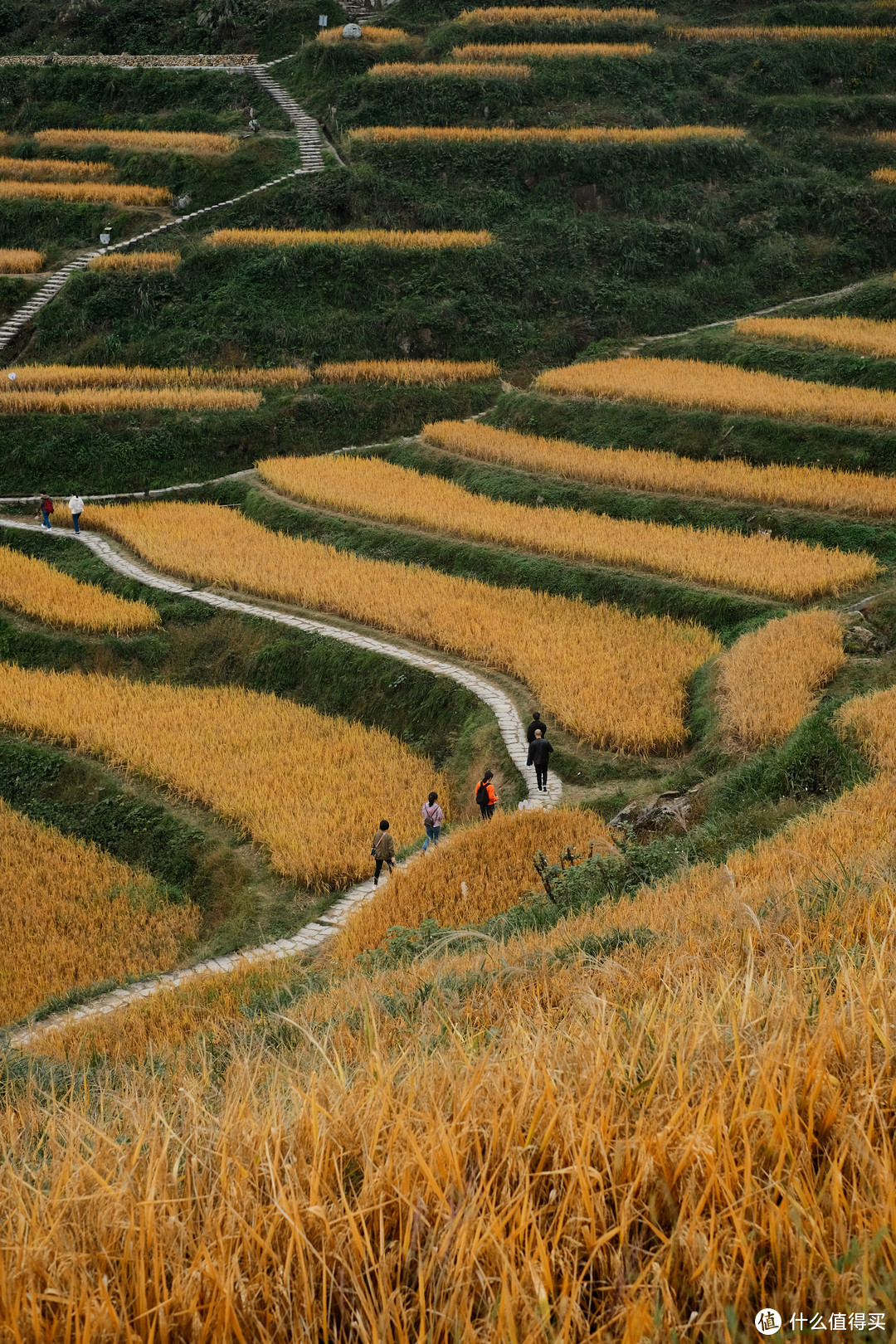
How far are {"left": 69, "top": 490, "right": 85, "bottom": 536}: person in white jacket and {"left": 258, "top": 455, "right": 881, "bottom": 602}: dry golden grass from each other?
12.5 ft

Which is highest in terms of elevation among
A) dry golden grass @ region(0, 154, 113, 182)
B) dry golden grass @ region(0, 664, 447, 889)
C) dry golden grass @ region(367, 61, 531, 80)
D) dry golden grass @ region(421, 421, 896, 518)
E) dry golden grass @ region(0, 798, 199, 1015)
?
dry golden grass @ region(367, 61, 531, 80)

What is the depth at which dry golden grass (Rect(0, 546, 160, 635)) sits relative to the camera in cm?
1842

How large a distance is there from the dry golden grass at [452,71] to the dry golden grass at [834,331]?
14.9m

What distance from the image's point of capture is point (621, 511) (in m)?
19.5

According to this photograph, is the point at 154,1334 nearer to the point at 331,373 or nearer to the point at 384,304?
the point at 331,373

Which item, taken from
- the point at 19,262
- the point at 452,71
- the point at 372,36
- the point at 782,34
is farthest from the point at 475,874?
the point at 782,34

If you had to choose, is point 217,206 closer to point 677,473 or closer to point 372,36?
point 372,36

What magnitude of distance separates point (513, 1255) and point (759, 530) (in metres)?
16.5

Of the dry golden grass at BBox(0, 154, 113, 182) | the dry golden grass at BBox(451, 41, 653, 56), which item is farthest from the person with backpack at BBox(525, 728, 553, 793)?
the dry golden grass at BBox(451, 41, 653, 56)

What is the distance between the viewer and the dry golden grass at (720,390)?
19875 millimetres

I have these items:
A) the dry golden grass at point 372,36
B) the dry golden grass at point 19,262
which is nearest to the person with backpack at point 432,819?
the dry golden grass at point 19,262

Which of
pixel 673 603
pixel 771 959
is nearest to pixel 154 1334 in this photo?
pixel 771 959

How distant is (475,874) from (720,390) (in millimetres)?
14939

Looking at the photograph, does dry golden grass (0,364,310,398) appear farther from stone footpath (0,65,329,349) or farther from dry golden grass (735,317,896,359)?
dry golden grass (735,317,896,359)
